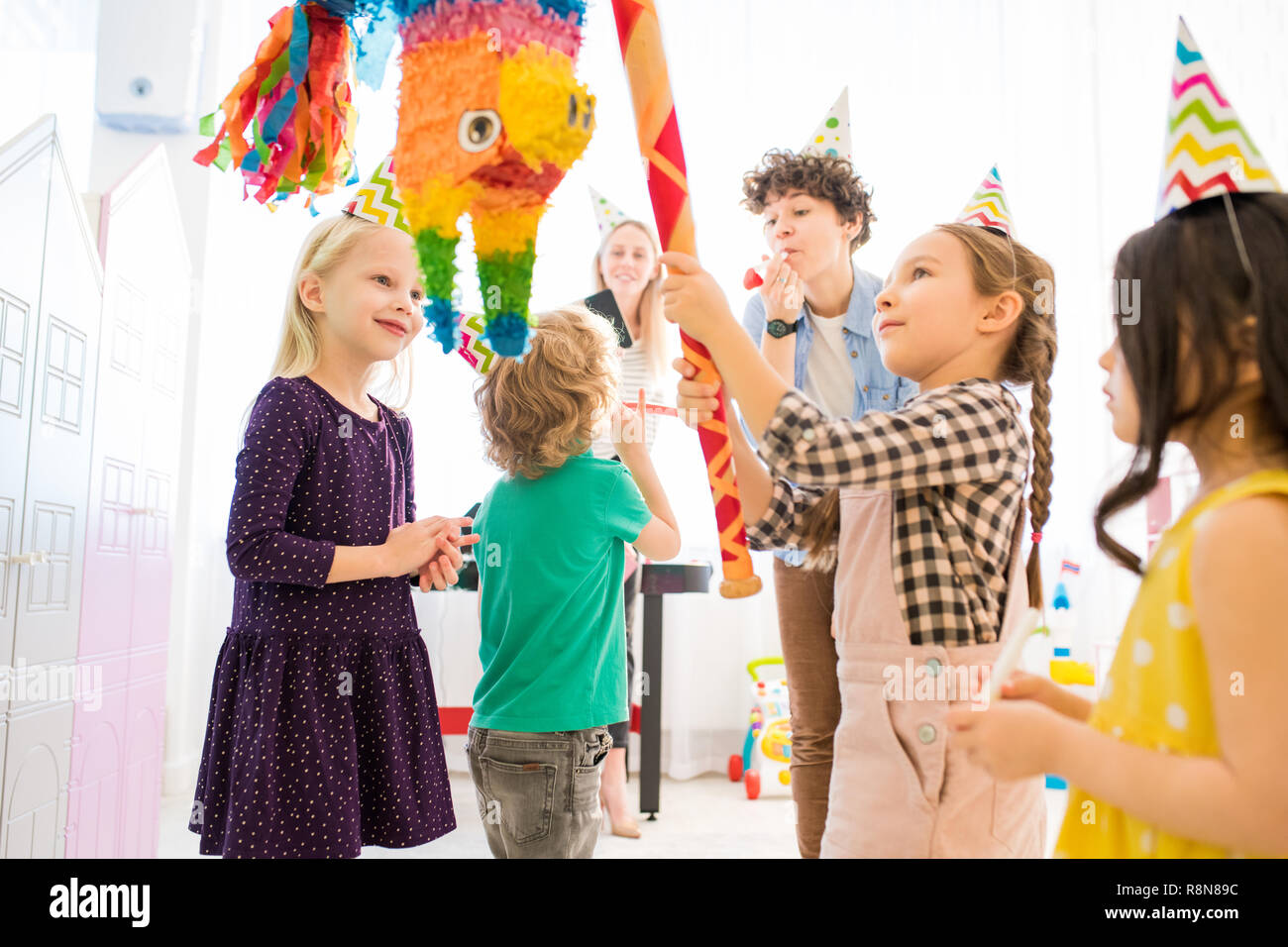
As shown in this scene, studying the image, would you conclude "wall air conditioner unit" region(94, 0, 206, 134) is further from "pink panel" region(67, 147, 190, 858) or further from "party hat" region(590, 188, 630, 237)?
"party hat" region(590, 188, 630, 237)

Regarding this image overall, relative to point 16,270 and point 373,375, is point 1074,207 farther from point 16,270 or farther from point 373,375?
point 16,270

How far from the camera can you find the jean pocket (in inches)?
41.1

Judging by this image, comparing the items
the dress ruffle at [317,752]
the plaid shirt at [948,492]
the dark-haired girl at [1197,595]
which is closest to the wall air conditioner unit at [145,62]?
the dress ruffle at [317,752]

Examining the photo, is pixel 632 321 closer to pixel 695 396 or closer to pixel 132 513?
pixel 132 513

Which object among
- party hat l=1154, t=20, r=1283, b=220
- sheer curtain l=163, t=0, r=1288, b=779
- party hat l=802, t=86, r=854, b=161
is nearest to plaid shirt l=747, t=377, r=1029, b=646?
party hat l=1154, t=20, r=1283, b=220

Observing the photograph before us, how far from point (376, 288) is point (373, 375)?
0.17 meters

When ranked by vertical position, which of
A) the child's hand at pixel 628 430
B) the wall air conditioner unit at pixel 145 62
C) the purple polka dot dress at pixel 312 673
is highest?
the wall air conditioner unit at pixel 145 62

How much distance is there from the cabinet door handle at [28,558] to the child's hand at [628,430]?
31.1 inches

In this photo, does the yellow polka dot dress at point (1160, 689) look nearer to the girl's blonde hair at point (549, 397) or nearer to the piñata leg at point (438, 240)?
the piñata leg at point (438, 240)

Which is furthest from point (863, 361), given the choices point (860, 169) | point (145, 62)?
point (145, 62)

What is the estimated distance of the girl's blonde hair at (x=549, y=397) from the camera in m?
1.14

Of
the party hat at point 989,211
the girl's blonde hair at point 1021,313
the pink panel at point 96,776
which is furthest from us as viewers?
the pink panel at point 96,776
